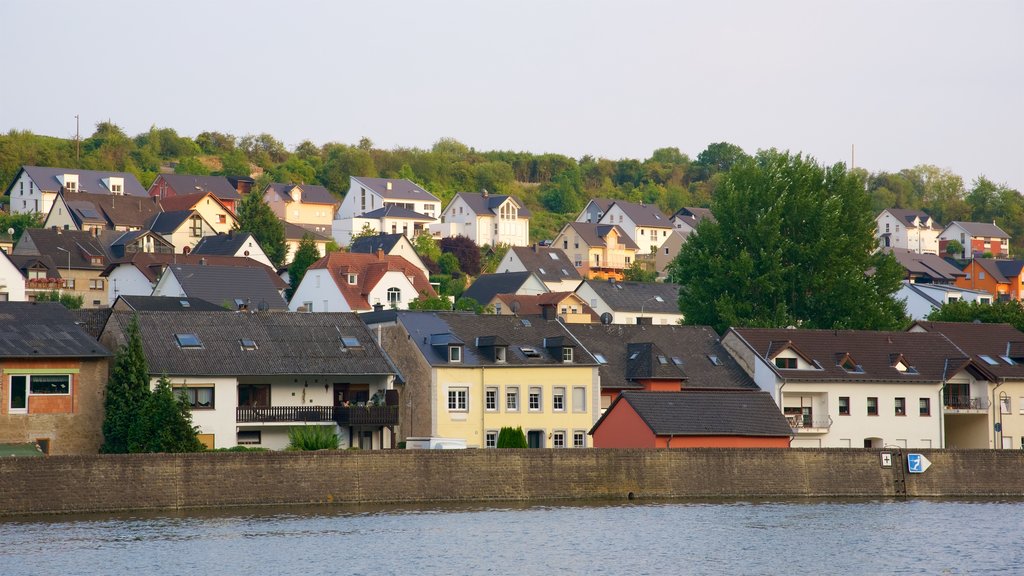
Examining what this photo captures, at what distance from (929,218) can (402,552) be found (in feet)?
534

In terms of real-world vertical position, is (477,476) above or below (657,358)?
below

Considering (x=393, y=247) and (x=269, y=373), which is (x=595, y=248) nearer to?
(x=393, y=247)

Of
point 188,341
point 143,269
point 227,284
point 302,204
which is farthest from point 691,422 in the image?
point 302,204

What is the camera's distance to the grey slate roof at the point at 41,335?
57.2 metres

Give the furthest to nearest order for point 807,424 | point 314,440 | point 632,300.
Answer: point 632,300
point 807,424
point 314,440

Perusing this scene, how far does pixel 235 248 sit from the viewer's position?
12381 centimetres

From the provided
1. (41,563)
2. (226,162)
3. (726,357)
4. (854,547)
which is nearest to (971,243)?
(226,162)

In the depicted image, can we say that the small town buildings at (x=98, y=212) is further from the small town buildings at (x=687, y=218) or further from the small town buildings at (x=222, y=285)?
the small town buildings at (x=687, y=218)

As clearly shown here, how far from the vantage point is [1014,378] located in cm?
7625

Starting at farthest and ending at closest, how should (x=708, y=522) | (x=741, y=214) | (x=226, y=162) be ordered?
(x=226, y=162) → (x=741, y=214) → (x=708, y=522)

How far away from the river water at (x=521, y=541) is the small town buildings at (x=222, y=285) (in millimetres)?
47059

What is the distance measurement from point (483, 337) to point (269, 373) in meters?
11.0

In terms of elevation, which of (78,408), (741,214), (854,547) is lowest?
(854,547)

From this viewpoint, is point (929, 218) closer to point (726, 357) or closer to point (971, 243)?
point (971, 243)
